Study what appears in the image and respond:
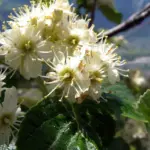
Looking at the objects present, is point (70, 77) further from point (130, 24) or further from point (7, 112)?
point (130, 24)

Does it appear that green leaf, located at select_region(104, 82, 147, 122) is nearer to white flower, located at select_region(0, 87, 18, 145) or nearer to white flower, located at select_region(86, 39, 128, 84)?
white flower, located at select_region(86, 39, 128, 84)

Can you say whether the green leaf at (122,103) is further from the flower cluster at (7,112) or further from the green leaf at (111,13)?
the green leaf at (111,13)

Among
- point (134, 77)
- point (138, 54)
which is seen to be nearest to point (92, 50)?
point (134, 77)

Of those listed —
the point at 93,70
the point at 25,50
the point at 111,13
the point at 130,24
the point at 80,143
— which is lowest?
the point at 80,143

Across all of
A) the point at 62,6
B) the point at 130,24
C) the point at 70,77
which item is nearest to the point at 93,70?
the point at 70,77

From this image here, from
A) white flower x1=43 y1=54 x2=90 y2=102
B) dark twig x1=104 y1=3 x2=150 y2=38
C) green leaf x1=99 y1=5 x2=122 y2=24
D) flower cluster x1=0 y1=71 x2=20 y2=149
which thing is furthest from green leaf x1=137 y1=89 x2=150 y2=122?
green leaf x1=99 y1=5 x2=122 y2=24

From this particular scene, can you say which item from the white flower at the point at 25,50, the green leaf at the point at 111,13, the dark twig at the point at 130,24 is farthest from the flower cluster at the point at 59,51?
the green leaf at the point at 111,13

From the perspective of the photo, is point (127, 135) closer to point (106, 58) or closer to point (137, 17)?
point (137, 17)

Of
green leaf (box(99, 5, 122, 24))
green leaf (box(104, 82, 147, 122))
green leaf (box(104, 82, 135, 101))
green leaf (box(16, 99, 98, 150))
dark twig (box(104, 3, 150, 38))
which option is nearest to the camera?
green leaf (box(16, 99, 98, 150))
